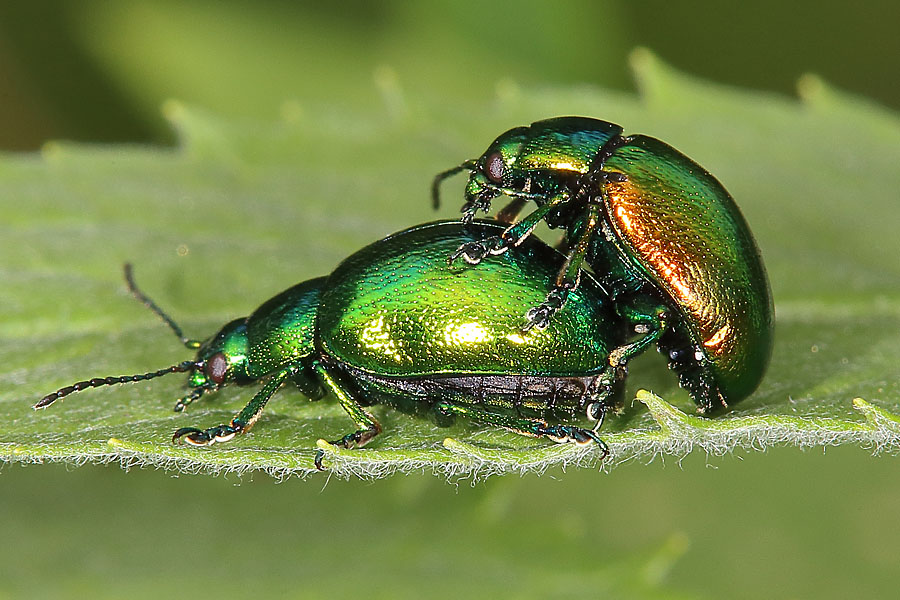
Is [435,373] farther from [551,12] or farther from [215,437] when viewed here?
[551,12]

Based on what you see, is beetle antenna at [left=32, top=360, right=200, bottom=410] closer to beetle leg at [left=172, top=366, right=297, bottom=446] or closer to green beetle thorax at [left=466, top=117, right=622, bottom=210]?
beetle leg at [left=172, top=366, right=297, bottom=446]

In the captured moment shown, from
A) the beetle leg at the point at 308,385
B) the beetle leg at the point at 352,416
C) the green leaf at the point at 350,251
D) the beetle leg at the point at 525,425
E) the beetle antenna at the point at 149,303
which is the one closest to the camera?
the green leaf at the point at 350,251

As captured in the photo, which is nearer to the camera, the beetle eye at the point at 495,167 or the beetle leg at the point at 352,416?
the beetle leg at the point at 352,416

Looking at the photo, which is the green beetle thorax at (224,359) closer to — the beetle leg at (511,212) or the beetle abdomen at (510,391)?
the beetle abdomen at (510,391)

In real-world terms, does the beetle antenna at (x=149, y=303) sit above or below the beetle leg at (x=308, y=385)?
above

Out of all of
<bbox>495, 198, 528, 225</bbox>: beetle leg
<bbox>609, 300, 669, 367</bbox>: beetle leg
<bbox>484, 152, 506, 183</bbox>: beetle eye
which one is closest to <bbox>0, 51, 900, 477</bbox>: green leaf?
<bbox>609, 300, 669, 367</bbox>: beetle leg

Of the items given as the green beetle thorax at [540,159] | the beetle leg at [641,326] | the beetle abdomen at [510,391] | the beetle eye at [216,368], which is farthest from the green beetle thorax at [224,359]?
the beetle leg at [641,326]
